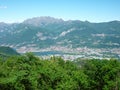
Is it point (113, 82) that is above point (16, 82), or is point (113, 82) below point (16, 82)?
below

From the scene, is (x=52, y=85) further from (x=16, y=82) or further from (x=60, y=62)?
(x=60, y=62)

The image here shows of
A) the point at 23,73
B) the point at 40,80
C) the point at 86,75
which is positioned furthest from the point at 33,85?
the point at 86,75

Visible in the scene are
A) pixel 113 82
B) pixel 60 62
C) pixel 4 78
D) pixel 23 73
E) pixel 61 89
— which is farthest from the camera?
pixel 60 62

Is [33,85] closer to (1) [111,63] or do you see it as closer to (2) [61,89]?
(2) [61,89]

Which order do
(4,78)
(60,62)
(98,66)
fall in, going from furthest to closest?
(60,62) < (98,66) < (4,78)

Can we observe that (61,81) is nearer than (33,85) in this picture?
No

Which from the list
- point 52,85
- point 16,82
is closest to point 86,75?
point 52,85
